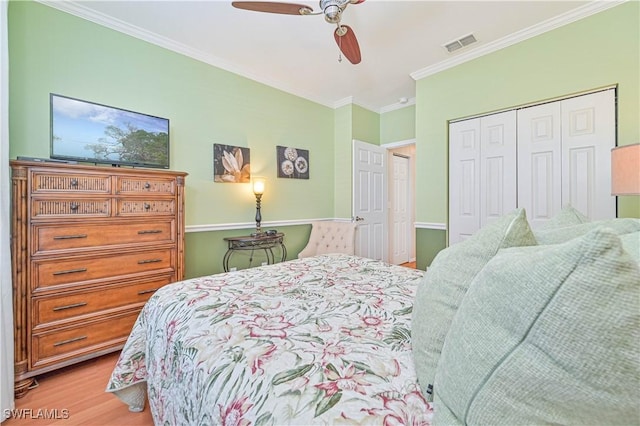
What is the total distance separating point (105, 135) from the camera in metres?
2.30

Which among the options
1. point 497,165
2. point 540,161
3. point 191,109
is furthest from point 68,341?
point 540,161

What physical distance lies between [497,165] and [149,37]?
371 centimetres

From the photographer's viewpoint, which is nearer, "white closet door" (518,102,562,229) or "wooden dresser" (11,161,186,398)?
"wooden dresser" (11,161,186,398)

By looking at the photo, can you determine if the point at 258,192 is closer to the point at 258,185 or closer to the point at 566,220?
the point at 258,185

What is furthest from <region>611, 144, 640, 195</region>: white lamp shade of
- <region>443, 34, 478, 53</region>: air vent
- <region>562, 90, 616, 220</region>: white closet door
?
<region>443, 34, 478, 53</region>: air vent

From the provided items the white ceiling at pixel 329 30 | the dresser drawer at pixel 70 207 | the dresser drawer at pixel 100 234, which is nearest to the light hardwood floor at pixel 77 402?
the dresser drawer at pixel 100 234

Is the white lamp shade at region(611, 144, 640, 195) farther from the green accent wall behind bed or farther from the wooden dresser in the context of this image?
Answer: the wooden dresser

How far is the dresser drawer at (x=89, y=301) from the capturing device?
184 centimetres

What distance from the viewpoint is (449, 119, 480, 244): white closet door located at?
2949 millimetres

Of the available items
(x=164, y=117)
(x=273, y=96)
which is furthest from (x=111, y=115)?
(x=273, y=96)

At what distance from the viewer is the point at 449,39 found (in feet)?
8.71

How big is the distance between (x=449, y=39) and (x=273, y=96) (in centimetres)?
212

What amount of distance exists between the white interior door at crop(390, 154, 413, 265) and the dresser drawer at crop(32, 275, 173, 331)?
A: 4043 mm

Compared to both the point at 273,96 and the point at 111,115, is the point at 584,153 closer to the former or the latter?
the point at 273,96
